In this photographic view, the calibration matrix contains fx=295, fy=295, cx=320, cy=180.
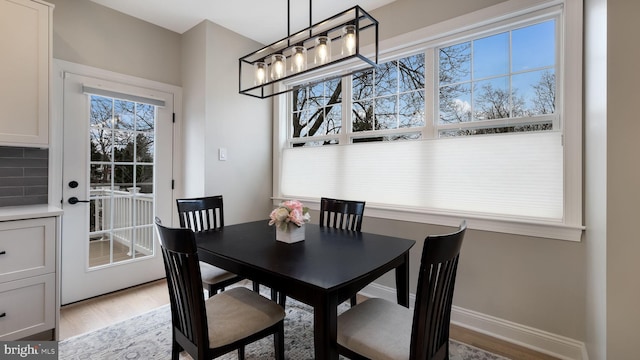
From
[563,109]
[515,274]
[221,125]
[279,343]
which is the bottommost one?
[279,343]

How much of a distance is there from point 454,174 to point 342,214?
3.13 feet

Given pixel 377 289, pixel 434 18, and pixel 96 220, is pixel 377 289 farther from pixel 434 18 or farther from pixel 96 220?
pixel 96 220

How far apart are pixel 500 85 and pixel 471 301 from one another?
1643mm

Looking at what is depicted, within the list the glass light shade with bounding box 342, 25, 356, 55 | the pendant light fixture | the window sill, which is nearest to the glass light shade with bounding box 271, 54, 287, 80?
the pendant light fixture

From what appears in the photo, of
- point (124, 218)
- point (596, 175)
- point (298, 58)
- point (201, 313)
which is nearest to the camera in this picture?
point (201, 313)

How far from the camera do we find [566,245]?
6.17 feet

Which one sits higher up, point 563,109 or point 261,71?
point 261,71

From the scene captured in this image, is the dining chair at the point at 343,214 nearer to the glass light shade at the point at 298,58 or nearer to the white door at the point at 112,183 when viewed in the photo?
the glass light shade at the point at 298,58

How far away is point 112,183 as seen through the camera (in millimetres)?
2865

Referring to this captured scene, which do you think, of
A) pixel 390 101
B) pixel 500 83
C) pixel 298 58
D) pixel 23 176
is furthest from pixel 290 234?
pixel 23 176

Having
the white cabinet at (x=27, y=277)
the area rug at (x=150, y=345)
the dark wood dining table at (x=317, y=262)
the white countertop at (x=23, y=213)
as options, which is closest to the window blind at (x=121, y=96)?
the white countertop at (x=23, y=213)

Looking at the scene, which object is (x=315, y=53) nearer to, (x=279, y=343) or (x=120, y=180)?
(x=279, y=343)

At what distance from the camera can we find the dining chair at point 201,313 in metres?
1.26

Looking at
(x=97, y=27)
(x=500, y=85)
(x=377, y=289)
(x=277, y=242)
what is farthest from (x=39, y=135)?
(x=500, y=85)
